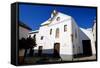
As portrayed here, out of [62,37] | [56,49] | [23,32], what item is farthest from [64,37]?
[23,32]

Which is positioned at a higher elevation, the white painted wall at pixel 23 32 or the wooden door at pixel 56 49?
the white painted wall at pixel 23 32

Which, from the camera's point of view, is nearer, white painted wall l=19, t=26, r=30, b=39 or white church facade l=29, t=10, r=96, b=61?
white painted wall l=19, t=26, r=30, b=39

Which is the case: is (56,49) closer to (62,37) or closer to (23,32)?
(62,37)

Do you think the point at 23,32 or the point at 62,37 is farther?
the point at 62,37

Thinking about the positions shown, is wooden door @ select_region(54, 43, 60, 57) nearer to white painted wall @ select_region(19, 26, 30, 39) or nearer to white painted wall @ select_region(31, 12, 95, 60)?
white painted wall @ select_region(31, 12, 95, 60)

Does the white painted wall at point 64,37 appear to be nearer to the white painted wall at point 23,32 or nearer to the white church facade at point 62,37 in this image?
the white church facade at point 62,37

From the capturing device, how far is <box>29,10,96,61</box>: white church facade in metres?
3.31

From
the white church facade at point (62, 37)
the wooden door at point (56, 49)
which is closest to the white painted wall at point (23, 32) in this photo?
the white church facade at point (62, 37)

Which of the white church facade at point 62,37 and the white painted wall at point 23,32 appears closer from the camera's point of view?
the white painted wall at point 23,32

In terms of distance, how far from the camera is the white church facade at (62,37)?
331cm

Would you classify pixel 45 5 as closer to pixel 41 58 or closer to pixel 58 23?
pixel 58 23

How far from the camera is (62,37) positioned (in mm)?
3426

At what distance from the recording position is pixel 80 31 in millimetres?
3525

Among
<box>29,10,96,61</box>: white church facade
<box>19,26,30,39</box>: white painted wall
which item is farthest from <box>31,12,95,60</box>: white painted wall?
<box>19,26,30,39</box>: white painted wall
